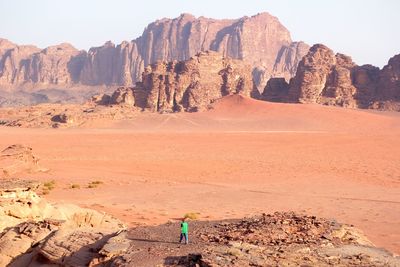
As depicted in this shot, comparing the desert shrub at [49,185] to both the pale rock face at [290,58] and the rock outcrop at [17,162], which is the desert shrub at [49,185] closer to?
the rock outcrop at [17,162]

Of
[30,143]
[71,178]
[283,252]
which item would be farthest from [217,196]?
[30,143]

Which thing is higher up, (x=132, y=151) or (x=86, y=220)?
(x=86, y=220)

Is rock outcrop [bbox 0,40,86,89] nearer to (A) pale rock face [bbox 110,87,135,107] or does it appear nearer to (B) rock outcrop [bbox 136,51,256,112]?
(A) pale rock face [bbox 110,87,135,107]

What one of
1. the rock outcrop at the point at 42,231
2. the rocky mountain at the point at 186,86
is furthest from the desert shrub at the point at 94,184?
the rocky mountain at the point at 186,86

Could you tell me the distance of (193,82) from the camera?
219 feet

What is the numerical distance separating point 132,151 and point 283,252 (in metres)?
29.0

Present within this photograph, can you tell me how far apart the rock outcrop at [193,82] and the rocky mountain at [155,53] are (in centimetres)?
6587

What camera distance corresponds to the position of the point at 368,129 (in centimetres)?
5303

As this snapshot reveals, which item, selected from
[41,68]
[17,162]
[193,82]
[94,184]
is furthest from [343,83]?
[41,68]

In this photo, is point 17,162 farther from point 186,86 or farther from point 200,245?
point 186,86

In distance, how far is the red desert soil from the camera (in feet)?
51.4

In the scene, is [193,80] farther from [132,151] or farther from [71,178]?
[71,178]

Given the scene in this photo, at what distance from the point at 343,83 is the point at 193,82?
68.0ft

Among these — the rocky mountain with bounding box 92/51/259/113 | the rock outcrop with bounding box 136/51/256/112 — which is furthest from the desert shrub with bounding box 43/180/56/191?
the rock outcrop with bounding box 136/51/256/112
